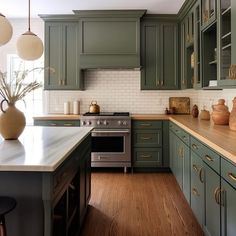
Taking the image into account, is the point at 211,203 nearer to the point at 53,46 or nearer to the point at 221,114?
the point at 221,114

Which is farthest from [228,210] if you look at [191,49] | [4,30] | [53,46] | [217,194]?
[53,46]

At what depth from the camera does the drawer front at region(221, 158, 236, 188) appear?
5.61ft

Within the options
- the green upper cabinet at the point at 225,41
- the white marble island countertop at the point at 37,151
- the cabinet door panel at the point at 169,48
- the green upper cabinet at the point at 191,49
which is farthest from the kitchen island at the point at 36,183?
the cabinet door panel at the point at 169,48

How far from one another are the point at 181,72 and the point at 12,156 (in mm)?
3854

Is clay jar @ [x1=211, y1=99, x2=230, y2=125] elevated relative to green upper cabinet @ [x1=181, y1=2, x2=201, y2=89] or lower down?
lower down

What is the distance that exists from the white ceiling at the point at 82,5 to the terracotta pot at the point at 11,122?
2677 millimetres

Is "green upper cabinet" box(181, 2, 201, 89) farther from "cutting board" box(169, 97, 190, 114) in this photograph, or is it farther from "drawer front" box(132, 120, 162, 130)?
"drawer front" box(132, 120, 162, 130)

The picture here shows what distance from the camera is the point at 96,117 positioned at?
4.84 metres

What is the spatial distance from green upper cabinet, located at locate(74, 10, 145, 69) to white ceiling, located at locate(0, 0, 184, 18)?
0.18 metres

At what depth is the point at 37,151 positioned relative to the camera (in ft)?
6.44

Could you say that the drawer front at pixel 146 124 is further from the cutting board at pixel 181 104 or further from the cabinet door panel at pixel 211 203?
the cabinet door panel at pixel 211 203

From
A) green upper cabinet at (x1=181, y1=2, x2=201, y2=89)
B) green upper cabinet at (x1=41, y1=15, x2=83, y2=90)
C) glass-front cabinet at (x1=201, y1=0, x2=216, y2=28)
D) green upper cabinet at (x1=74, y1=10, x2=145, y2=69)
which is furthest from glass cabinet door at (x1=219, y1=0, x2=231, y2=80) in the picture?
green upper cabinet at (x1=41, y1=15, x2=83, y2=90)

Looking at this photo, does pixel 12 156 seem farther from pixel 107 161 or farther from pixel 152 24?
pixel 152 24

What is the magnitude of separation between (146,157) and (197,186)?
7.31ft
